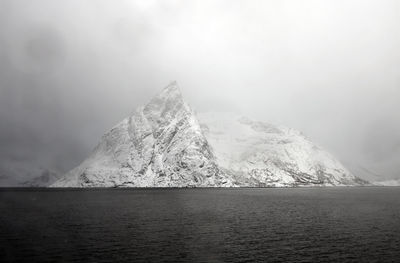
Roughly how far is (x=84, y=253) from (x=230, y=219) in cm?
5795

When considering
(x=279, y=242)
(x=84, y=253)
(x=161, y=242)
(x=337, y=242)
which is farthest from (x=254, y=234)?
(x=84, y=253)

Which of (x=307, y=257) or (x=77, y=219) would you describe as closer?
(x=307, y=257)

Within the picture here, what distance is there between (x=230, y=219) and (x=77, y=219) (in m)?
47.7

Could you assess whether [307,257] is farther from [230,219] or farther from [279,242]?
[230,219]

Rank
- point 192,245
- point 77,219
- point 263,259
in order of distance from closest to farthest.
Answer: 1. point 263,259
2. point 192,245
3. point 77,219

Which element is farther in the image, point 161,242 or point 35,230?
point 35,230

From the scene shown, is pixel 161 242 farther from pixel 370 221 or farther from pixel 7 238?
pixel 370 221

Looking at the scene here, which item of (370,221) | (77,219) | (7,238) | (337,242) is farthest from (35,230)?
(370,221)

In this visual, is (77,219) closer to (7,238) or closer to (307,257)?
(7,238)

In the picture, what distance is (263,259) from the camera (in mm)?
56219

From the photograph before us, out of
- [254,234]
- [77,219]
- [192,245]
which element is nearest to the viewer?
[192,245]

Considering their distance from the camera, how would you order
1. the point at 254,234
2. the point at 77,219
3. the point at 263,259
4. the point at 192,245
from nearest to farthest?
the point at 263,259, the point at 192,245, the point at 254,234, the point at 77,219

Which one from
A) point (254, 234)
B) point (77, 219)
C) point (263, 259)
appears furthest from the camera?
point (77, 219)

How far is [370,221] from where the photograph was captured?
103 meters
